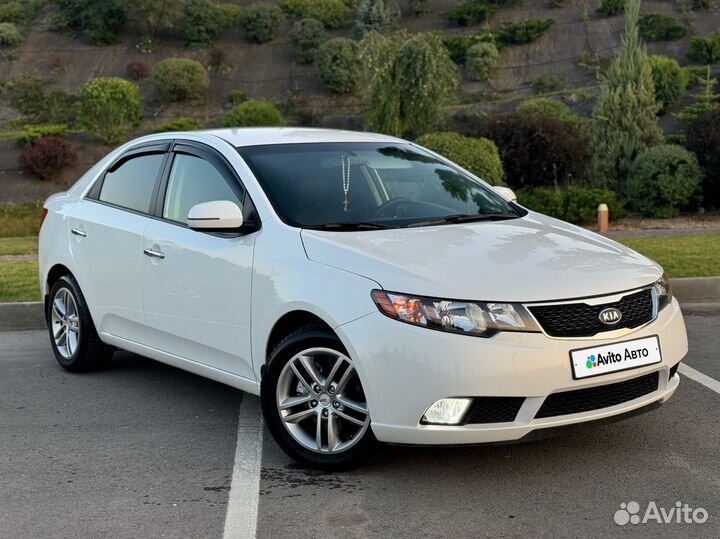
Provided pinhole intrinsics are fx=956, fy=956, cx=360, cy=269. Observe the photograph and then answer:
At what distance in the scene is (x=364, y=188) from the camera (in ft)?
17.8

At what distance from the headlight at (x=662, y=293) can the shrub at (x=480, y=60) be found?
3676 centimetres

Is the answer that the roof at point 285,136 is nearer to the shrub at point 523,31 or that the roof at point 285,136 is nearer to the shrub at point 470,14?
the shrub at point 523,31

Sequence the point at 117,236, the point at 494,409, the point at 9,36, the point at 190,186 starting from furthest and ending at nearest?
1. the point at 9,36
2. the point at 117,236
3. the point at 190,186
4. the point at 494,409

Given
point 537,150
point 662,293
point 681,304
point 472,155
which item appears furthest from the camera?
point 537,150

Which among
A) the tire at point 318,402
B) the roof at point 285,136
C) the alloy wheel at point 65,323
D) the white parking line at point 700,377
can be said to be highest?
the roof at point 285,136

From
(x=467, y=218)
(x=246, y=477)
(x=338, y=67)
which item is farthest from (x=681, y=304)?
(x=338, y=67)

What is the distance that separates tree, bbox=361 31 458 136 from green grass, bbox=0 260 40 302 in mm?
10064

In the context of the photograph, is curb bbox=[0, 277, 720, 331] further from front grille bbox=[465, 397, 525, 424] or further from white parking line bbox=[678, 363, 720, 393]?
front grille bbox=[465, 397, 525, 424]

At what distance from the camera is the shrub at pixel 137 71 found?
4566 cm

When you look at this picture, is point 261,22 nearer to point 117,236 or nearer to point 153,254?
point 117,236

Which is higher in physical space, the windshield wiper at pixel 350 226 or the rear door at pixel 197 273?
the windshield wiper at pixel 350 226

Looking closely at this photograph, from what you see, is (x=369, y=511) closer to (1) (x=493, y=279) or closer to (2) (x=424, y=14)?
(1) (x=493, y=279)

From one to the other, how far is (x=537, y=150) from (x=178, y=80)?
84.5 feet

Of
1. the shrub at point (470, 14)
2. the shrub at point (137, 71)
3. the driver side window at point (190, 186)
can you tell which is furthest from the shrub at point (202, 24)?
the driver side window at point (190, 186)
